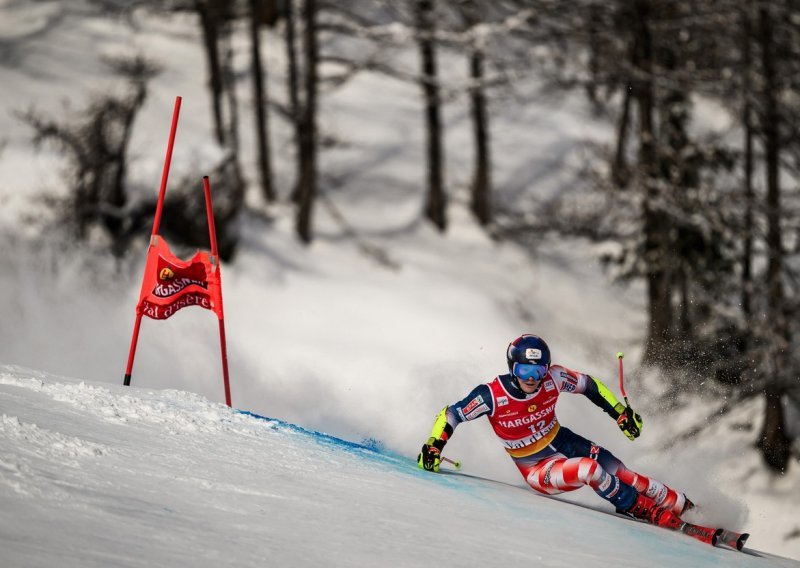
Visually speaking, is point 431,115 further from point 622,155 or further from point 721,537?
point 721,537

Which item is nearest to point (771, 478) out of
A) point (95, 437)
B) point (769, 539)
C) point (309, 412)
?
point (769, 539)

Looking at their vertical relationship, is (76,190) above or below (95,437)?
above

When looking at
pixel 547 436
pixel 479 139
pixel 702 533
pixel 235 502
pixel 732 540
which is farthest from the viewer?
pixel 479 139

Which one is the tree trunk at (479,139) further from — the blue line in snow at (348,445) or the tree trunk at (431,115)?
the blue line in snow at (348,445)

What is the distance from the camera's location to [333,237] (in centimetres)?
2089

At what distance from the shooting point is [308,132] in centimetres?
1966

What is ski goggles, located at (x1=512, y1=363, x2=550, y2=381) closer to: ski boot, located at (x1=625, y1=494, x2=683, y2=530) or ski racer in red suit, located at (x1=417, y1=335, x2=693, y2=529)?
ski racer in red suit, located at (x1=417, y1=335, x2=693, y2=529)

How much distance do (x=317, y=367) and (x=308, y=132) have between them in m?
6.37

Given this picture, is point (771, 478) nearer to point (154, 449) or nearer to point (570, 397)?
point (570, 397)

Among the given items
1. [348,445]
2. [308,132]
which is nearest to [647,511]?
[348,445]

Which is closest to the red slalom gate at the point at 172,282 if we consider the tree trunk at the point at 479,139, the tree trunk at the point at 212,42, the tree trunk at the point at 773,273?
the tree trunk at the point at 773,273

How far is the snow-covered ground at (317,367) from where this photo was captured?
5.21 metres

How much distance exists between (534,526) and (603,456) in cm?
166

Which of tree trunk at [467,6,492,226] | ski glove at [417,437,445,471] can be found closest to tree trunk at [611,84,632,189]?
tree trunk at [467,6,492,226]
